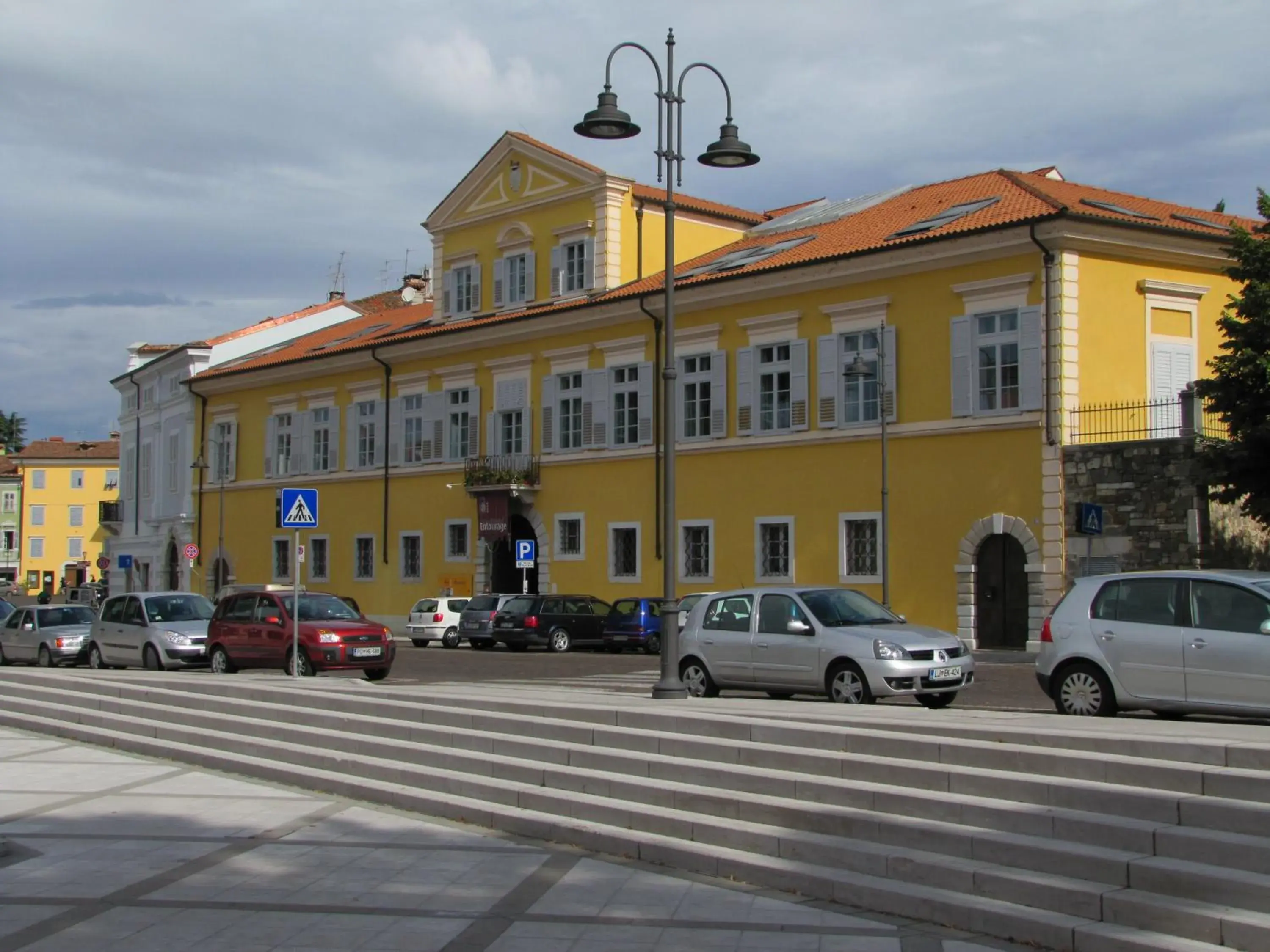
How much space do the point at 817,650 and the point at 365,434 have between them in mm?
34655

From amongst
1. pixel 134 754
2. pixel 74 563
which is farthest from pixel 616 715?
pixel 74 563

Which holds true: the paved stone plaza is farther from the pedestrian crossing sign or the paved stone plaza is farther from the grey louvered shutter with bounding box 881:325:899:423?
the grey louvered shutter with bounding box 881:325:899:423

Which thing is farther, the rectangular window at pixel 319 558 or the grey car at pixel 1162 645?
the rectangular window at pixel 319 558

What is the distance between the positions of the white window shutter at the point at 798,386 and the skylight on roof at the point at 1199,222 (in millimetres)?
9088

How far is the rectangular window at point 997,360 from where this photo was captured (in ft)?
105

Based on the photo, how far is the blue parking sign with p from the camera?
42.1 meters

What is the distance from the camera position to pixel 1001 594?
105 ft

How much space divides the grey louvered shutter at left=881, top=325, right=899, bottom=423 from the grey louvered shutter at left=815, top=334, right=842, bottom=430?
138 cm

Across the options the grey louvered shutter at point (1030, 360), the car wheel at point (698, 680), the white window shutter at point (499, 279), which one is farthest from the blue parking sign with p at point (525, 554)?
the car wheel at point (698, 680)

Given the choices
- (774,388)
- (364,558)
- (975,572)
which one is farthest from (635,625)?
(364,558)

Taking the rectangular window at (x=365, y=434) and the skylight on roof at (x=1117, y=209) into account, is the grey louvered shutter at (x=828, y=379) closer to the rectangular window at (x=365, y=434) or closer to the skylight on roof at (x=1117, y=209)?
the skylight on roof at (x=1117, y=209)

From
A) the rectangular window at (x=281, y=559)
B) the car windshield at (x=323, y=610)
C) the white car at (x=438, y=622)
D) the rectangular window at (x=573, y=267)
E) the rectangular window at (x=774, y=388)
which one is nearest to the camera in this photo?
the car windshield at (x=323, y=610)

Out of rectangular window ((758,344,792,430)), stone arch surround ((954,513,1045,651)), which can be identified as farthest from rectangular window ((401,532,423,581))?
stone arch surround ((954,513,1045,651))

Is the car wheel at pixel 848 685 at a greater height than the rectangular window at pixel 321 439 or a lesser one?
lesser
